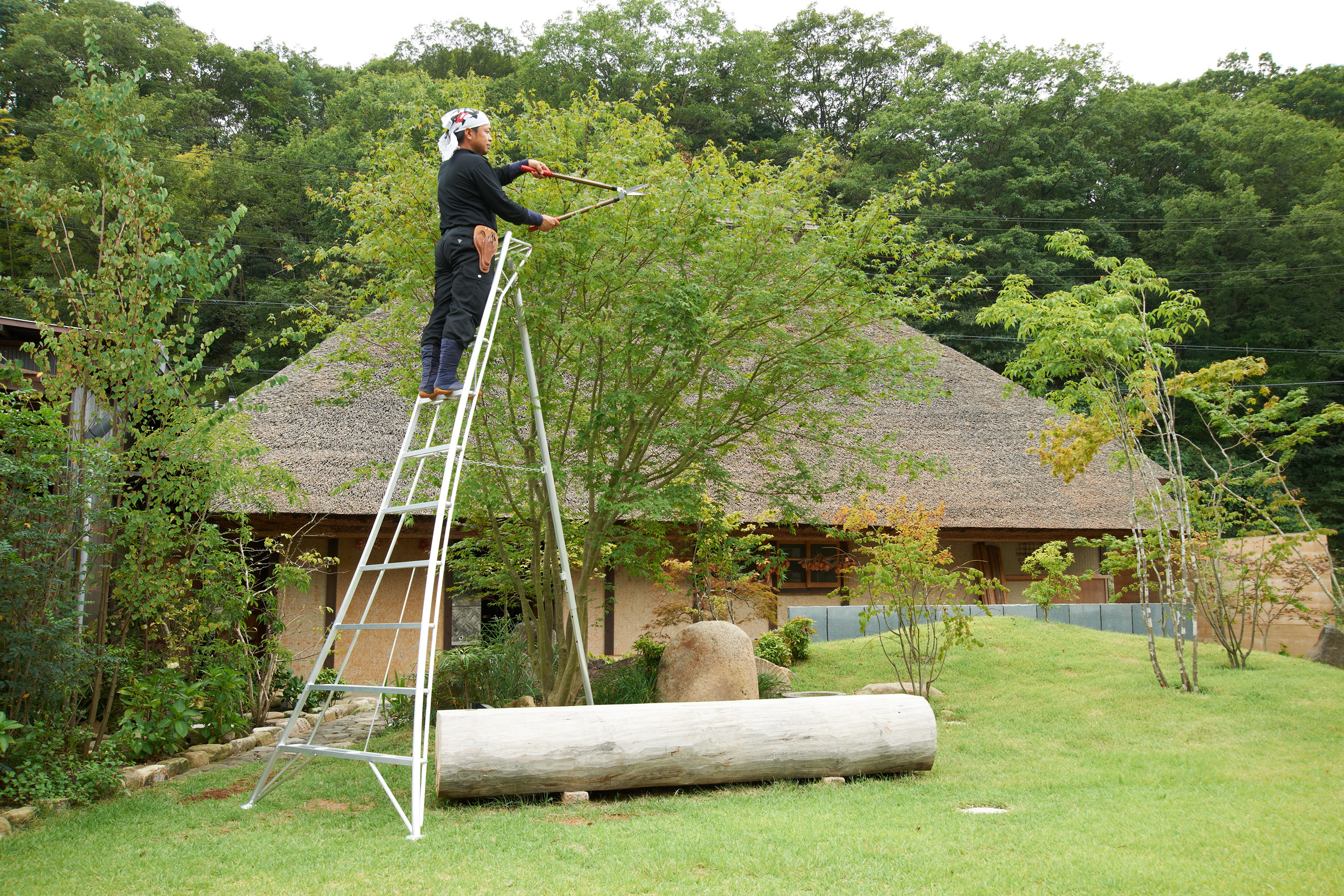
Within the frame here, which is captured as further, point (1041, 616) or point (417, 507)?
point (1041, 616)

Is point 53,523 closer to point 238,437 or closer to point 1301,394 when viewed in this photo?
point 238,437

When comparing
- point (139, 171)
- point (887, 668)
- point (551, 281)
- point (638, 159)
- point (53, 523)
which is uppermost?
point (638, 159)

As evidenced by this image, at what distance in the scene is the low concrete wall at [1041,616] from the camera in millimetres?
13375

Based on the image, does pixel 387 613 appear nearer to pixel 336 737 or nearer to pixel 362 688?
pixel 336 737

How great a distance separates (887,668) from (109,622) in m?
7.95

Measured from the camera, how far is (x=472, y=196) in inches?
217

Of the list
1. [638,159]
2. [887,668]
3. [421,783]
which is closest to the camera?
[421,783]

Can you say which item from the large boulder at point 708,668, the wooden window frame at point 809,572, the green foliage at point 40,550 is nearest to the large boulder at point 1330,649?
the wooden window frame at point 809,572

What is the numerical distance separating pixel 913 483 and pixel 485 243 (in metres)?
11.2

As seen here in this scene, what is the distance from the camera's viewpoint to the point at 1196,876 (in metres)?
3.95

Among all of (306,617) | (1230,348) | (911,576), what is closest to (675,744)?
(911,576)

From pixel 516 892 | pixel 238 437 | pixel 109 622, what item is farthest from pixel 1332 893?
pixel 238 437

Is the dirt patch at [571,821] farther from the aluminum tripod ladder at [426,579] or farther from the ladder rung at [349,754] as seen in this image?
the ladder rung at [349,754]

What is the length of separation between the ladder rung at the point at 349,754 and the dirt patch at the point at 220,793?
1.05 m
